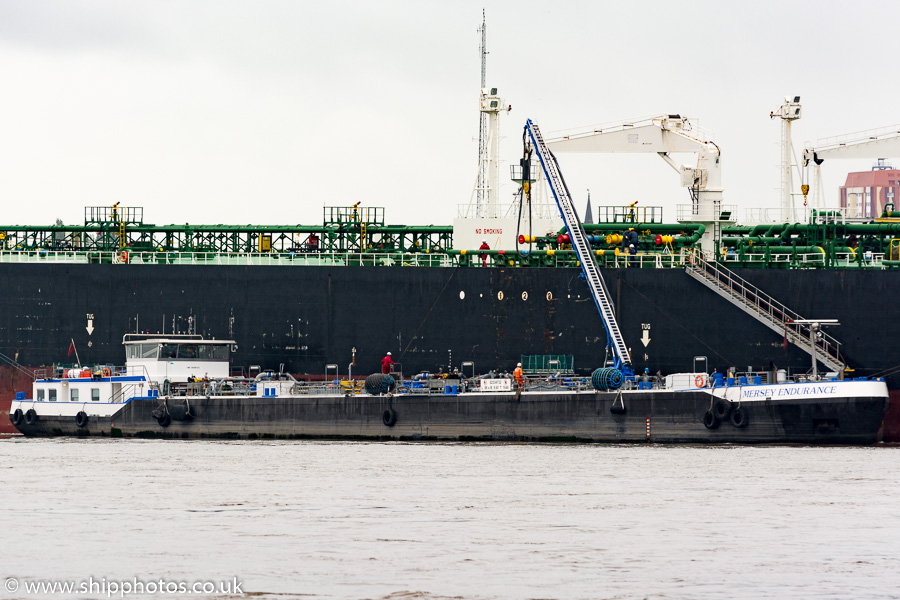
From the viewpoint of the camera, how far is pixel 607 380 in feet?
167

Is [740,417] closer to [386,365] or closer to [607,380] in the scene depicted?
[607,380]

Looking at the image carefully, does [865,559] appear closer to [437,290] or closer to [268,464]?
[268,464]

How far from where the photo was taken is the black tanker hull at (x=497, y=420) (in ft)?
155

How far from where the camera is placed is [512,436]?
51.7 m

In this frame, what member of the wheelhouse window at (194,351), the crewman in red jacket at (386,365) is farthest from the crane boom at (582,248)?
the wheelhouse window at (194,351)

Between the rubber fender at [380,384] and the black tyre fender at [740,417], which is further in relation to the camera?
the rubber fender at [380,384]

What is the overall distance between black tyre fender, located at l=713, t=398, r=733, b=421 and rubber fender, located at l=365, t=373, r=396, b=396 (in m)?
13.2

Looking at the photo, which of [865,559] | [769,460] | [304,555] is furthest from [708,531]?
[769,460]

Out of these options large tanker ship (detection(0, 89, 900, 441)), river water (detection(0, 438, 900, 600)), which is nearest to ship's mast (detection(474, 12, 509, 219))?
large tanker ship (detection(0, 89, 900, 441))

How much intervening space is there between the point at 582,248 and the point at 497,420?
30.2ft

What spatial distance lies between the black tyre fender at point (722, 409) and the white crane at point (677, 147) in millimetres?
14978

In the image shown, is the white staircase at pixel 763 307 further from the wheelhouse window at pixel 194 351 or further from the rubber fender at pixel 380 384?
the wheelhouse window at pixel 194 351

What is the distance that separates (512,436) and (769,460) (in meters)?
12.6

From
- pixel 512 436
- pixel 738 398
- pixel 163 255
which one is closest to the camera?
pixel 738 398
